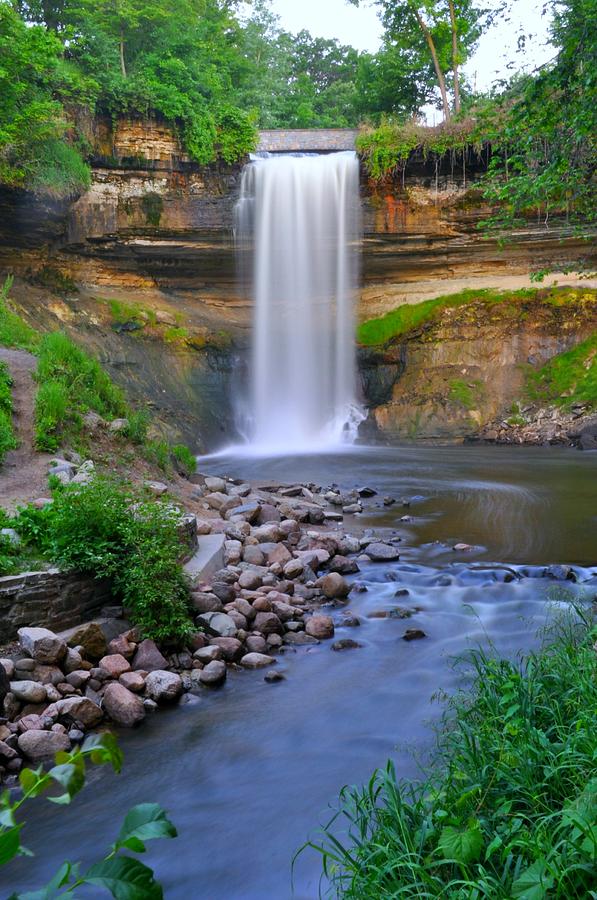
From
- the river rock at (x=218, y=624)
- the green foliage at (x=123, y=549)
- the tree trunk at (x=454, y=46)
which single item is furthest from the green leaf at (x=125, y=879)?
the tree trunk at (x=454, y=46)

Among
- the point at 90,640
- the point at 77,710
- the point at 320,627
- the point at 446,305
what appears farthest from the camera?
the point at 446,305

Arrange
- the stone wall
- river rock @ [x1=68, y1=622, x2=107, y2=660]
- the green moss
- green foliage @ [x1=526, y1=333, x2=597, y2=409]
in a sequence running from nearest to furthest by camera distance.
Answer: the stone wall < river rock @ [x1=68, y1=622, x2=107, y2=660] < green foliage @ [x1=526, y1=333, x2=597, y2=409] < the green moss

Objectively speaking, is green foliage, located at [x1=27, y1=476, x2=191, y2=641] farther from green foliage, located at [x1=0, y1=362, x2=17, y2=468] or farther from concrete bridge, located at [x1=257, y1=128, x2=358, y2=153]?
concrete bridge, located at [x1=257, y1=128, x2=358, y2=153]

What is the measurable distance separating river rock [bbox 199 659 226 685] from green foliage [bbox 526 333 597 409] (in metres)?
17.3

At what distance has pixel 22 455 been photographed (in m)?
9.27

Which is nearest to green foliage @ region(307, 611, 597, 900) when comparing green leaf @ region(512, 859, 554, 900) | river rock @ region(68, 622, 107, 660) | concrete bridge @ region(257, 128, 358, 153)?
green leaf @ region(512, 859, 554, 900)

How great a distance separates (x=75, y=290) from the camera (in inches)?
826

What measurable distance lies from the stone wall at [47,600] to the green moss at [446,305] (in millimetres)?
18414

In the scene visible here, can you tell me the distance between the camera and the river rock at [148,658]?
568cm

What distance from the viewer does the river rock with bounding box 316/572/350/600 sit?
24.8 ft

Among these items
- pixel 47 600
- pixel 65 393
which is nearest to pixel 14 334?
pixel 65 393

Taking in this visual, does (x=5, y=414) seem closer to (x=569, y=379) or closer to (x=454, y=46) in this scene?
(x=569, y=379)

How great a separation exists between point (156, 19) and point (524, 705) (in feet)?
84.8

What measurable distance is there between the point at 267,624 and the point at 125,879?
5458 millimetres
